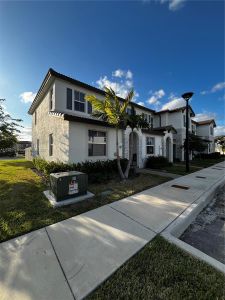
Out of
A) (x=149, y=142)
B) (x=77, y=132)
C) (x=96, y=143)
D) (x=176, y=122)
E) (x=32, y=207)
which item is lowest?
(x=32, y=207)

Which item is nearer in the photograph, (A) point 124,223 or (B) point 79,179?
(A) point 124,223

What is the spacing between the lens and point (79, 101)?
11.9m

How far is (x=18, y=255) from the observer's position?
2779 millimetres

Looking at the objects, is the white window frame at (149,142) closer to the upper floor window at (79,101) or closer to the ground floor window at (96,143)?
the ground floor window at (96,143)

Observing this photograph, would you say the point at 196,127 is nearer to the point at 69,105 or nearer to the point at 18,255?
the point at 69,105

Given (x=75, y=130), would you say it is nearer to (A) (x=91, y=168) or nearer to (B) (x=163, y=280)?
(A) (x=91, y=168)

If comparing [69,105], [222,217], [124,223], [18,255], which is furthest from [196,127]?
[18,255]

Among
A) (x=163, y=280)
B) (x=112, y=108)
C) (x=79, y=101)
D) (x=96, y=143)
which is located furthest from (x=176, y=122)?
(x=163, y=280)

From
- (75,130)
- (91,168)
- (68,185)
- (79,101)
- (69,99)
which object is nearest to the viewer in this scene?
(68,185)

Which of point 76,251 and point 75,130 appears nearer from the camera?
point 76,251

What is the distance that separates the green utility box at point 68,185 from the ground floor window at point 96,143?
4432 mm

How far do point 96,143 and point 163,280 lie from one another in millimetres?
8597

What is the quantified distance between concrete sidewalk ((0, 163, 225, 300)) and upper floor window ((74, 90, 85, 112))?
8.88 metres

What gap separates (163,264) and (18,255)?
259cm
